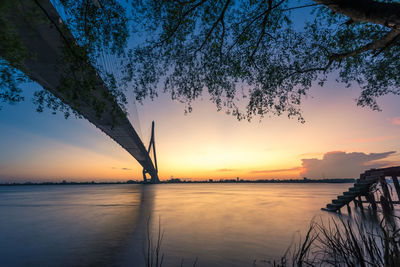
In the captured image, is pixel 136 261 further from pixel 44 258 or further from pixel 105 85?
pixel 105 85

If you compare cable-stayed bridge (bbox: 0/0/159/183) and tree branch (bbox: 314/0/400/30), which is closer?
tree branch (bbox: 314/0/400/30)

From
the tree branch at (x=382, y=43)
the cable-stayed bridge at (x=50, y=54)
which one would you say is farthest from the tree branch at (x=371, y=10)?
the cable-stayed bridge at (x=50, y=54)

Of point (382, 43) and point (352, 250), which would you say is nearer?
point (352, 250)

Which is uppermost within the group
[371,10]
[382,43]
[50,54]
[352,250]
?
[50,54]

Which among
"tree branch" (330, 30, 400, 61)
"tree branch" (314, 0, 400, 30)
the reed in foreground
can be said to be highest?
"tree branch" (330, 30, 400, 61)

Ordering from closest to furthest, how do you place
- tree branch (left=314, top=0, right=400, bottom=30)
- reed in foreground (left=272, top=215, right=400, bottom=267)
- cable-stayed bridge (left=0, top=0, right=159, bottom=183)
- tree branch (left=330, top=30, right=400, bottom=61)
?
reed in foreground (left=272, top=215, right=400, bottom=267)
tree branch (left=314, top=0, right=400, bottom=30)
tree branch (left=330, top=30, right=400, bottom=61)
cable-stayed bridge (left=0, top=0, right=159, bottom=183)

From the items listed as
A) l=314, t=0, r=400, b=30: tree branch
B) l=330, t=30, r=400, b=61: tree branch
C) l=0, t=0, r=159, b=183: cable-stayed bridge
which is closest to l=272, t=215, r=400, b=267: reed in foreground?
l=314, t=0, r=400, b=30: tree branch

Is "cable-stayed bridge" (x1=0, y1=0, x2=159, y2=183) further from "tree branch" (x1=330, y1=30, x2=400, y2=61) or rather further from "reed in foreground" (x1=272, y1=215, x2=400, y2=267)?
"tree branch" (x1=330, y1=30, x2=400, y2=61)

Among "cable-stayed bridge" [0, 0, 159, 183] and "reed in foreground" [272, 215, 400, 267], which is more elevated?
"cable-stayed bridge" [0, 0, 159, 183]

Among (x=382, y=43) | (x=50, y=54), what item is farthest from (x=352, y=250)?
(x=50, y=54)

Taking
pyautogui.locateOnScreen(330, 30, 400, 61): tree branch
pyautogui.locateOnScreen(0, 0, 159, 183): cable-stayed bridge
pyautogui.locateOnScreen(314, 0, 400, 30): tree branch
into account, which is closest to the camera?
pyautogui.locateOnScreen(314, 0, 400, 30): tree branch

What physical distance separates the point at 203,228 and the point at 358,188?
9.59 meters

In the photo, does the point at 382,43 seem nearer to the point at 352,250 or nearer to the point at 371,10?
the point at 371,10

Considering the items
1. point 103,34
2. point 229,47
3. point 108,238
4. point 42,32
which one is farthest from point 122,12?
point 108,238
